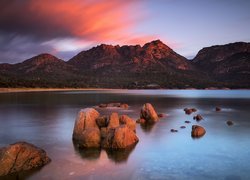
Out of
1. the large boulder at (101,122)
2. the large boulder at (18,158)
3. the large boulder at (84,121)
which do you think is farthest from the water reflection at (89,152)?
the large boulder at (101,122)

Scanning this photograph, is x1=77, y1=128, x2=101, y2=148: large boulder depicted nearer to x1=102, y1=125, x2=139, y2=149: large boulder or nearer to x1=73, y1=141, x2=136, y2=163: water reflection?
x1=73, y1=141, x2=136, y2=163: water reflection

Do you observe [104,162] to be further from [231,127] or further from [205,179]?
[231,127]

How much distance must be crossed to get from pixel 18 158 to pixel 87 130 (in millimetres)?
6622

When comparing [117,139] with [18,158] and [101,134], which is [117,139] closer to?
[101,134]

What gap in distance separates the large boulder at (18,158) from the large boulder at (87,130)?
4.93 m

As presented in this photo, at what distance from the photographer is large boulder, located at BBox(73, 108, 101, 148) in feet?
68.5

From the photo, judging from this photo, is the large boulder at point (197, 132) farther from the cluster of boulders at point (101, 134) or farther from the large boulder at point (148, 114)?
the large boulder at point (148, 114)

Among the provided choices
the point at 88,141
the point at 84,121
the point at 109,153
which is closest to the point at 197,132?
the point at 84,121

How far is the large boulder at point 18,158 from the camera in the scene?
49.3 ft

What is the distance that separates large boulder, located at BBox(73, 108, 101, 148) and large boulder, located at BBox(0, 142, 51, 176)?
493cm

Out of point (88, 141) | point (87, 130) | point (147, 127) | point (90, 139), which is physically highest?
point (87, 130)

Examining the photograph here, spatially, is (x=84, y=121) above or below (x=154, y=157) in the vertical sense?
above

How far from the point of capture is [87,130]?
21.3 m

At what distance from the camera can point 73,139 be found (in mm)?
24469
